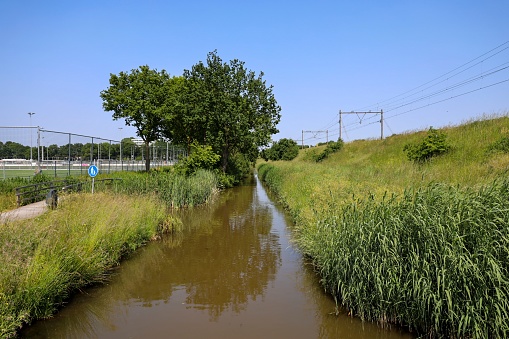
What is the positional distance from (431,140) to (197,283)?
783 inches

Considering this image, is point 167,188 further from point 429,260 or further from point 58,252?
point 429,260

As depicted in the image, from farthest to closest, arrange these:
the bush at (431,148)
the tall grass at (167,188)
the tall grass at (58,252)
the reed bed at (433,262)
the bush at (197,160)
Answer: the bush at (197,160) < the bush at (431,148) < the tall grass at (167,188) < the tall grass at (58,252) < the reed bed at (433,262)

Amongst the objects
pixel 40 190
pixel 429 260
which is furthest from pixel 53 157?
pixel 429 260

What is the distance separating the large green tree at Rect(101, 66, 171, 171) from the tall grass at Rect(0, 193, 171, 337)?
21.4 metres

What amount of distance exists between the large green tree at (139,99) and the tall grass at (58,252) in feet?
70.1

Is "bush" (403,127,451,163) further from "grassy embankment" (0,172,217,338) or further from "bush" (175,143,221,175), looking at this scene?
"grassy embankment" (0,172,217,338)

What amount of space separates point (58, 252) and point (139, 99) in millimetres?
26137

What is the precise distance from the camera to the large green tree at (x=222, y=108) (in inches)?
1198

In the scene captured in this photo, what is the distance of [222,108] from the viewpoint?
101 feet

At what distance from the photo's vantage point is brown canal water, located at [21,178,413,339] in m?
5.80

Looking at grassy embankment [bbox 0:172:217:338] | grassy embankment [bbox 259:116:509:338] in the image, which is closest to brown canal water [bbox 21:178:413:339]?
grassy embankment [bbox 0:172:217:338]

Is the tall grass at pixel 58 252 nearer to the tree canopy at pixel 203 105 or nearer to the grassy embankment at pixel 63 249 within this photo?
the grassy embankment at pixel 63 249

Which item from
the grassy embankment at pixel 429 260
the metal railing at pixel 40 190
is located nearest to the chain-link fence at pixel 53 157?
the metal railing at pixel 40 190

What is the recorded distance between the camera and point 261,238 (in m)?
12.5
